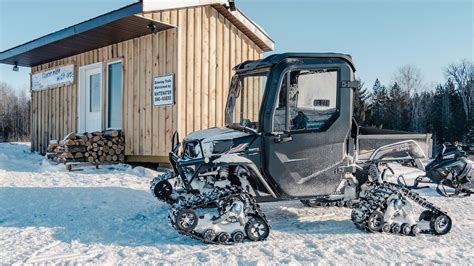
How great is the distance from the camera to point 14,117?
1852 inches

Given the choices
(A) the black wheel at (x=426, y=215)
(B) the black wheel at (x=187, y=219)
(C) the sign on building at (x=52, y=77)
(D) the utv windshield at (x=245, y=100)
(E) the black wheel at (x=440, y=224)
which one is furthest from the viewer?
(C) the sign on building at (x=52, y=77)

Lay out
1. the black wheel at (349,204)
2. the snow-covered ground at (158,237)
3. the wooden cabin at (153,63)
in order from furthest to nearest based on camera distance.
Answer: the wooden cabin at (153,63), the black wheel at (349,204), the snow-covered ground at (158,237)

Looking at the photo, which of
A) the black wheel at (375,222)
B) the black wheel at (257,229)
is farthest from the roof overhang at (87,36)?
the black wheel at (375,222)

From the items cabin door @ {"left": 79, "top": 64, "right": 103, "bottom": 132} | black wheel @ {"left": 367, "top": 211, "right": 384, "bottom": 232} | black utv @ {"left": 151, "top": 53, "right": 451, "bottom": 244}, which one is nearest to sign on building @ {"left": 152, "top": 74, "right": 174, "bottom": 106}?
cabin door @ {"left": 79, "top": 64, "right": 103, "bottom": 132}

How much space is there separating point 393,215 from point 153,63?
640 centimetres

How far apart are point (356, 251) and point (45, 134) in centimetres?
1155

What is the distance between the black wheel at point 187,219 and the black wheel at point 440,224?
2.48 m

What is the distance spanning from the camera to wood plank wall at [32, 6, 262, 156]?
8711mm

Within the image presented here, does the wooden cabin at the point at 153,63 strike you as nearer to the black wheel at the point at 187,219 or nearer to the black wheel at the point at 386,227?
the black wheel at the point at 187,219

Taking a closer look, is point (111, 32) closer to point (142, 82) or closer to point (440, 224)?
point (142, 82)

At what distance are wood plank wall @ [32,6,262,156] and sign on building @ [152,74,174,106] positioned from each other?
0.13 meters

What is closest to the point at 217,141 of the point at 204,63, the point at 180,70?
the point at 180,70

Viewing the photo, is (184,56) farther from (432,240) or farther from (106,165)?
(432,240)

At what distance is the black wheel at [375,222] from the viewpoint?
421cm
